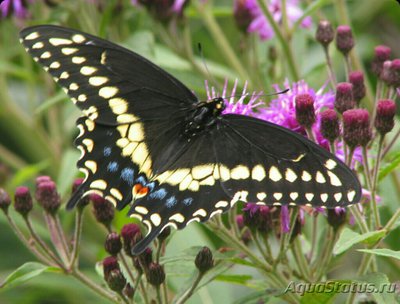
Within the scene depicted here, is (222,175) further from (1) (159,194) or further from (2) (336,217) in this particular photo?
(2) (336,217)

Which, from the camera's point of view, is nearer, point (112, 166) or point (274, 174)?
point (274, 174)

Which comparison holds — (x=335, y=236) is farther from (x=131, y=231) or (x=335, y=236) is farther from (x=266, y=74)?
(x=266, y=74)

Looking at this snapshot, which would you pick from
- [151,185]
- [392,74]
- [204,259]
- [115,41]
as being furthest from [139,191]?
[115,41]

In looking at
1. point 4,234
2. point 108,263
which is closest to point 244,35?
point 108,263

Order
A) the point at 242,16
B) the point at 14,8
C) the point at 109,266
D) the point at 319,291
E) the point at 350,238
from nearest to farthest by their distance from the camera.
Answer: the point at 350,238
the point at 319,291
the point at 109,266
the point at 242,16
the point at 14,8

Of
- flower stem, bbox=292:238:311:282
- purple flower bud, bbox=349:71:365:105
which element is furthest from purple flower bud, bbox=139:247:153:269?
purple flower bud, bbox=349:71:365:105

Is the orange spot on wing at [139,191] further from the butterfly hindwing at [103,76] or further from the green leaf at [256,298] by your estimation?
the green leaf at [256,298]

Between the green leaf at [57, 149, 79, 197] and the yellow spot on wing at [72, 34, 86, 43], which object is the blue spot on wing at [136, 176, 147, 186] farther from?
the green leaf at [57, 149, 79, 197]
